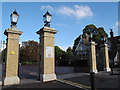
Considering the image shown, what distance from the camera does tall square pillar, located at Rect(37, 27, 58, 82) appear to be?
23.7ft

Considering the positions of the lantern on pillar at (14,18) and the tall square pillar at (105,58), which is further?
the tall square pillar at (105,58)

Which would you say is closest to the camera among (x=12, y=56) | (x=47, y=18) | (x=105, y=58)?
(x=12, y=56)

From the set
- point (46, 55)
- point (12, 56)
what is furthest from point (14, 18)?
point (46, 55)

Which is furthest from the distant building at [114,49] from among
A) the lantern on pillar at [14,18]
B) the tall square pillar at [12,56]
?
the lantern on pillar at [14,18]

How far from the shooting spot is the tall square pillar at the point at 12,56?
6375 mm

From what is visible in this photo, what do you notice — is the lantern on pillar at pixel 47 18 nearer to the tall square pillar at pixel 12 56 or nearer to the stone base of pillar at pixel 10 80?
the tall square pillar at pixel 12 56

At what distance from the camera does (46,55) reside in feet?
24.6

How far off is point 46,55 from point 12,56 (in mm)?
2304

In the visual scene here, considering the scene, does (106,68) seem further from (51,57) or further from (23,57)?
(23,57)

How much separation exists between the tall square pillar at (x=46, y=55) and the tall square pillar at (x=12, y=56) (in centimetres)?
165

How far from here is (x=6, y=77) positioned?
6254mm

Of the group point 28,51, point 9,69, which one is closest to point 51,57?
point 9,69

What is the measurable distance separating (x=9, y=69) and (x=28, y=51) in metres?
33.2

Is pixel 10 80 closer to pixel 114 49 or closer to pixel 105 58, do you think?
pixel 105 58
